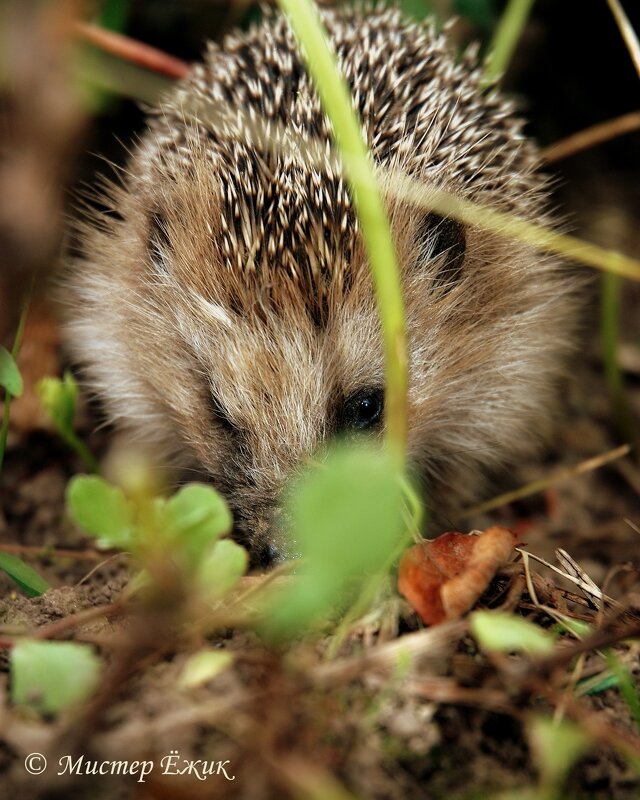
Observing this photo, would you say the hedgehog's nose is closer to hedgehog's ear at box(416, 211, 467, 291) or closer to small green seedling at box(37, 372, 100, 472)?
small green seedling at box(37, 372, 100, 472)

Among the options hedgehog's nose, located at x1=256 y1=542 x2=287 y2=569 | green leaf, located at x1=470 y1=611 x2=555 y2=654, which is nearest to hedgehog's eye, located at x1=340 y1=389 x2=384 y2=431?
hedgehog's nose, located at x1=256 y1=542 x2=287 y2=569

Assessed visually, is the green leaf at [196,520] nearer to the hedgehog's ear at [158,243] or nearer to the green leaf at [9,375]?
the green leaf at [9,375]

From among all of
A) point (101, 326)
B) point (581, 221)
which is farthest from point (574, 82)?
A: point (101, 326)

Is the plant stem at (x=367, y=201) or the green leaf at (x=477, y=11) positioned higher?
the green leaf at (x=477, y=11)

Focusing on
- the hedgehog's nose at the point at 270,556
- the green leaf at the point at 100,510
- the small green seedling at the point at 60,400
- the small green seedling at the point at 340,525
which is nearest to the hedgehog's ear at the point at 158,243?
the small green seedling at the point at 60,400

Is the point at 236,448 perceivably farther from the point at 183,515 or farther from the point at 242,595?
the point at 183,515
